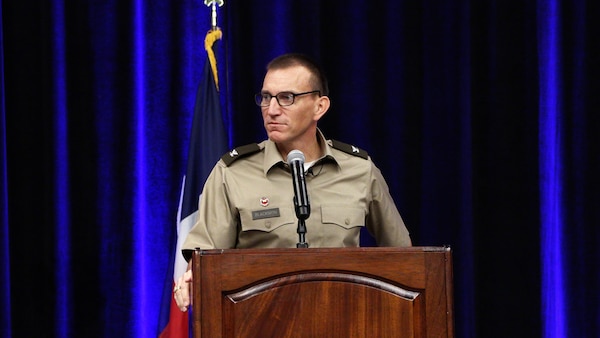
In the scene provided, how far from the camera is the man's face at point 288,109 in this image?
2.76 m

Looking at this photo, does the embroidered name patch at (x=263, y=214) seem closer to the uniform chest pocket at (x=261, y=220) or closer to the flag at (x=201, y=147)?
the uniform chest pocket at (x=261, y=220)

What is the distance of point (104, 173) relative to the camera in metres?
3.82

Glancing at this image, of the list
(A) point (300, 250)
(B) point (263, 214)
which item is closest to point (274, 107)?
(B) point (263, 214)

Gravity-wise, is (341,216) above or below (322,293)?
above

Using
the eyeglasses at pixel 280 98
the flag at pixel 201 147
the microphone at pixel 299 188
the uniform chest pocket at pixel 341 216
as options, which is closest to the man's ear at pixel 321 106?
the eyeglasses at pixel 280 98

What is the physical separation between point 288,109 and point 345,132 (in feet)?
3.91

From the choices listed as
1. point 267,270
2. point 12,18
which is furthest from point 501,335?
point 12,18

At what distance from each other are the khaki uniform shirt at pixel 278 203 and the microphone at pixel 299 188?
481 mm

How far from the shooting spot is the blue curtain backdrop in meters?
3.77

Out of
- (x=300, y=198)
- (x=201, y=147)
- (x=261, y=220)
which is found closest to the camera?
(x=300, y=198)

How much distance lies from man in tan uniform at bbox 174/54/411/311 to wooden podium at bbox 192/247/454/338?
A: 0.63 meters

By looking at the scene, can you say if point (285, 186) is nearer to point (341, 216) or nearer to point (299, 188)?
point (341, 216)

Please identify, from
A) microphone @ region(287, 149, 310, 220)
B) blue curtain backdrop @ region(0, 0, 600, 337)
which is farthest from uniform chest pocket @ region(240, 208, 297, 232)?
blue curtain backdrop @ region(0, 0, 600, 337)

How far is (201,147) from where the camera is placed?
11.9ft
